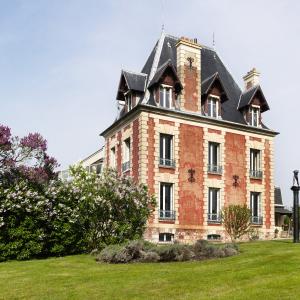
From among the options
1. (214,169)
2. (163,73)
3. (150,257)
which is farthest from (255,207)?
(150,257)

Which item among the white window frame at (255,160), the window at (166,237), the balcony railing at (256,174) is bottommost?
the window at (166,237)

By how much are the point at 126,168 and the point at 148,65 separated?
6690 millimetres

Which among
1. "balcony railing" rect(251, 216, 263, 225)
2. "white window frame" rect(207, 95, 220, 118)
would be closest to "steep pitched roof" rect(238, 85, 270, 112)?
"white window frame" rect(207, 95, 220, 118)

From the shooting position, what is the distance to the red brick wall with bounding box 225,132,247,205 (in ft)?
96.2

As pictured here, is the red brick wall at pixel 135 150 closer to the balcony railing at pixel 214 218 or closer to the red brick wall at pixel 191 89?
the red brick wall at pixel 191 89

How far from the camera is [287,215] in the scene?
47719 millimetres

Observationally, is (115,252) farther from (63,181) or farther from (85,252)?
(63,181)

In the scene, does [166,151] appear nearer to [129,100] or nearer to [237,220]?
[129,100]

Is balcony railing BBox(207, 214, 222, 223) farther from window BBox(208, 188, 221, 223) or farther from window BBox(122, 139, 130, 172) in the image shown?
window BBox(122, 139, 130, 172)

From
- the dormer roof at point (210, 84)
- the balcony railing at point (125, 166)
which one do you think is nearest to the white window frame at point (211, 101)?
the dormer roof at point (210, 84)

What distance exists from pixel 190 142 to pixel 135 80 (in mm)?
4897

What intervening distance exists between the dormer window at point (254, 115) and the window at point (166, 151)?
6427 millimetres

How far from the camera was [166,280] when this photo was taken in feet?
38.9

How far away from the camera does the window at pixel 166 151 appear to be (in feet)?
89.5
